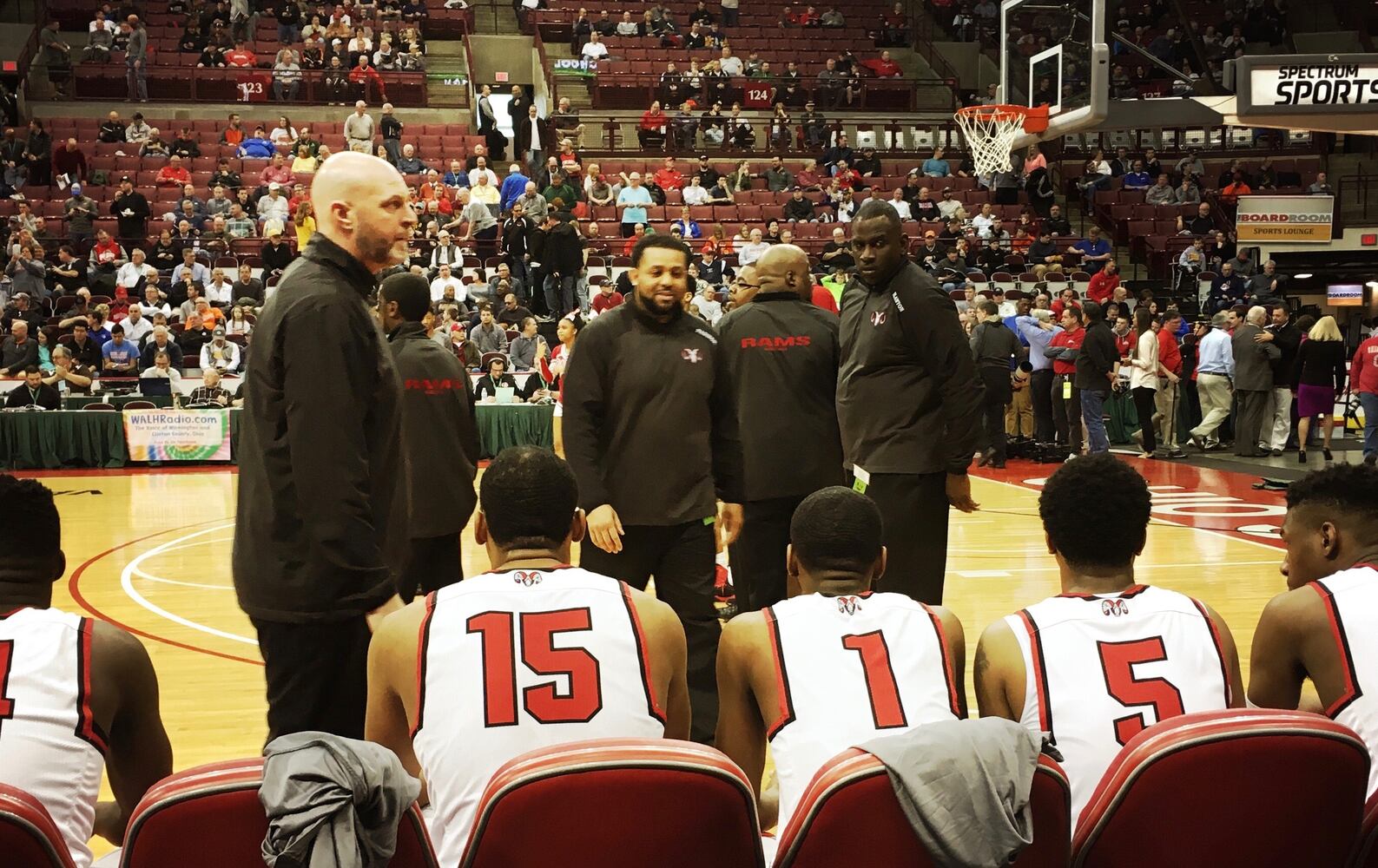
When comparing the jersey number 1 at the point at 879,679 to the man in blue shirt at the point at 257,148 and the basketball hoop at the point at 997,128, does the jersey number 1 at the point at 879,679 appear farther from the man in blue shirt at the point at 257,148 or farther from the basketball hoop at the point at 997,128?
the man in blue shirt at the point at 257,148

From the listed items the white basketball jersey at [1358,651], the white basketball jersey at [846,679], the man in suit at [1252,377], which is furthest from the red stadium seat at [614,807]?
the man in suit at [1252,377]

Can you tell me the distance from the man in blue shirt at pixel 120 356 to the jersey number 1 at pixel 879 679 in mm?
13806

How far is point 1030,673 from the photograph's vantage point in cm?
226

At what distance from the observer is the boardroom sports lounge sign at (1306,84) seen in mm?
9711

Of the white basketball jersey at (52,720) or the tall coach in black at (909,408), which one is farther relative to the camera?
the tall coach in black at (909,408)

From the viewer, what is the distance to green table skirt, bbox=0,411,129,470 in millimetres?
13211

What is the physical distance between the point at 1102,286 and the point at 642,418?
50.1ft

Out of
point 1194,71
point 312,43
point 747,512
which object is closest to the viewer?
point 747,512

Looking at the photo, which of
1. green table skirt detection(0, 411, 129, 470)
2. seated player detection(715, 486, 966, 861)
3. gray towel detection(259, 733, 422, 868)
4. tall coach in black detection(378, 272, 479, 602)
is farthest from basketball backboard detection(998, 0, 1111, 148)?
gray towel detection(259, 733, 422, 868)

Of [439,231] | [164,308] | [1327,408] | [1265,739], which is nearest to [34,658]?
[1265,739]

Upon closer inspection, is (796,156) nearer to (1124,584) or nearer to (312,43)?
(312,43)

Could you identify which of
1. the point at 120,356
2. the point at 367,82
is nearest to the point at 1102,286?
the point at 120,356

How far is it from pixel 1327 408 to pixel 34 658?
12805 millimetres

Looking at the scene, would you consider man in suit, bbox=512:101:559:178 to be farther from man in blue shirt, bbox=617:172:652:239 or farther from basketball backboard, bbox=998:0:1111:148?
basketball backboard, bbox=998:0:1111:148
